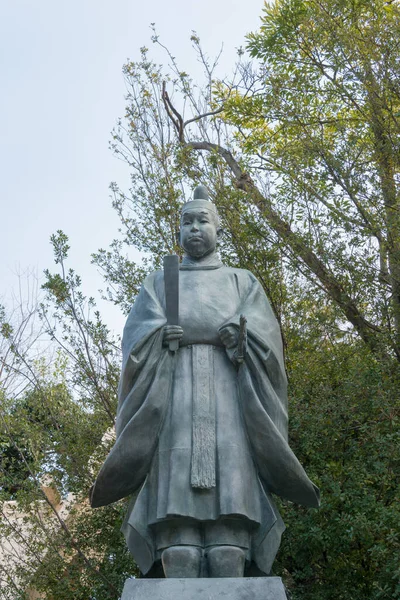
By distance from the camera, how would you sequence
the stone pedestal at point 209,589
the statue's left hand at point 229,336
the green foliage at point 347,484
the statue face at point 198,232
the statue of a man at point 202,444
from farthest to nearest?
the green foliage at point 347,484 < the statue face at point 198,232 < the statue's left hand at point 229,336 < the statue of a man at point 202,444 < the stone pedestal at point 209,589

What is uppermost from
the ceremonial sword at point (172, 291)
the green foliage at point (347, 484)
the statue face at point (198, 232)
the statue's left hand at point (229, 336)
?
the statue face at point (198, 232)

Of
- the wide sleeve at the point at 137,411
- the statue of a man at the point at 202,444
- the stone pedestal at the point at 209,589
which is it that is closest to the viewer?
the stone pedestal at the point at 209,589

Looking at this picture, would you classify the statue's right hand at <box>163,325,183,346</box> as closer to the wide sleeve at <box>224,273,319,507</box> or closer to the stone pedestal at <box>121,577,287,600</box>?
the wide sleeve at <box>224,273,319,507</box>

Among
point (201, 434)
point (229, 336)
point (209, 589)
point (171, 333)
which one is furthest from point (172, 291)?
point (209, 589)

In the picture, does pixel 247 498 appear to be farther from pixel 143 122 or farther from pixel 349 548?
pixel 143 122

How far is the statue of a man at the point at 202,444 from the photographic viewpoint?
5055 millimetres

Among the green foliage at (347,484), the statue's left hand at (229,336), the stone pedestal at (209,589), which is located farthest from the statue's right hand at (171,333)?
the green foliage at (347,484)

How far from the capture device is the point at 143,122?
13391mm

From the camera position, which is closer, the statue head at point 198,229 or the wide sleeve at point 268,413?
the wide sleeve at point 268,413

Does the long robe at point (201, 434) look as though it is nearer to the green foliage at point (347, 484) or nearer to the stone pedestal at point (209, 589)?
the stone pedestal at point (209, 589)

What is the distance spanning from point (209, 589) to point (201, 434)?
0.93 metres

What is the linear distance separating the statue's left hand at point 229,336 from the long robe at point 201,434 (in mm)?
37

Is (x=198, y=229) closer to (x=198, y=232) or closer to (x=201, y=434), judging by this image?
(x=198, y=232)

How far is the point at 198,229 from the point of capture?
6238mm
